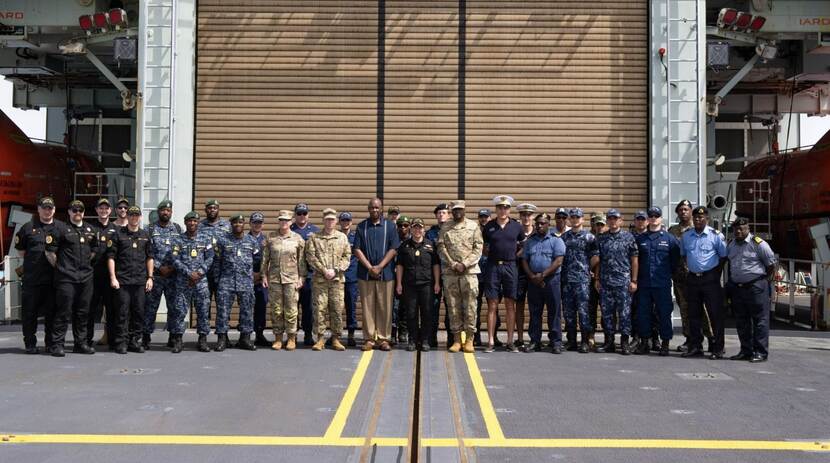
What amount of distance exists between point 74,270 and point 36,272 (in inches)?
18.9

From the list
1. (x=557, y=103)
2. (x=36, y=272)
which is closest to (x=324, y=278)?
(x=36, y=272)

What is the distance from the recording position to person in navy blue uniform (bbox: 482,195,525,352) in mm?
10930

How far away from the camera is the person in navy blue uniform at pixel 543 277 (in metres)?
10.9

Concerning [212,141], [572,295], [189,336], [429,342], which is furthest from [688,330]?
[212,141]

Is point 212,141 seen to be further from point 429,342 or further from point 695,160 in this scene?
point 695,160

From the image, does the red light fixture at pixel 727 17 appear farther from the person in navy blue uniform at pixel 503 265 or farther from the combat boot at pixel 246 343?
the combat boot at pixel 246 343

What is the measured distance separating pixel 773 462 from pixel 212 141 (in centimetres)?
1072

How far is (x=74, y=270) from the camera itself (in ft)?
34.3

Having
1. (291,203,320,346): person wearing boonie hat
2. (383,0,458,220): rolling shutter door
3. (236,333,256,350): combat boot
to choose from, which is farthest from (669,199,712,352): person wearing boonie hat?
(236,333,256,350): combat boot

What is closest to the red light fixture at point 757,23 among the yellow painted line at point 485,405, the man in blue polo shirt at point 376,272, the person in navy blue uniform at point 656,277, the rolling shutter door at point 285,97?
the person in navy blue uniform at point 656,277

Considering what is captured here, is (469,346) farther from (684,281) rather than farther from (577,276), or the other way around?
(684,281)

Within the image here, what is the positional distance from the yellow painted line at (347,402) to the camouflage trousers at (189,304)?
89.1 inches

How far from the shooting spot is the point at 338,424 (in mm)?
6441

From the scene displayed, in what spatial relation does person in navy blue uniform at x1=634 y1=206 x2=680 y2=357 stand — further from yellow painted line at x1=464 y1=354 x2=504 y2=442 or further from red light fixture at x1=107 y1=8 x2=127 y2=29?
red light fixture at x1=107 y1=8 x2=127 y2=29
